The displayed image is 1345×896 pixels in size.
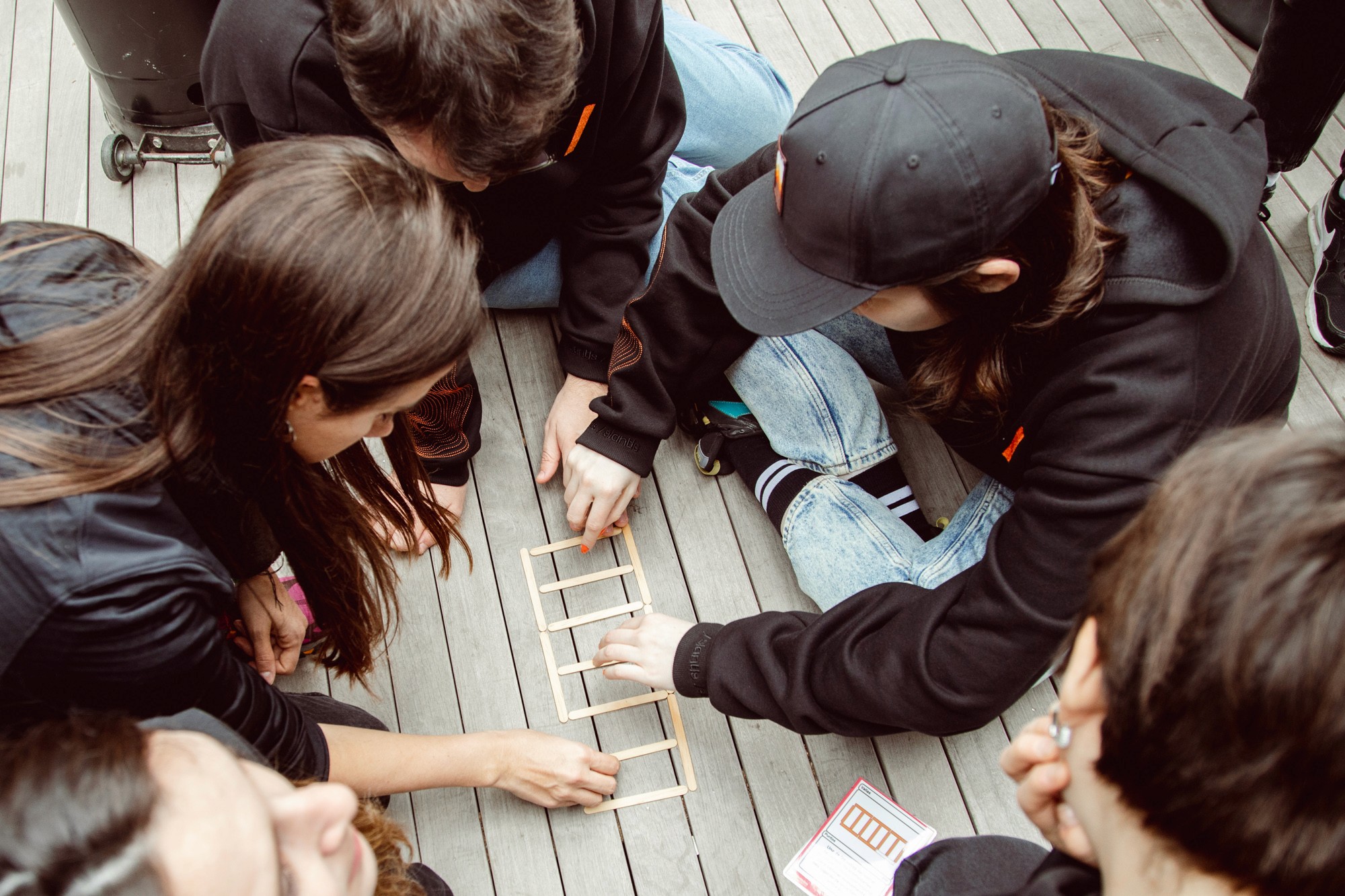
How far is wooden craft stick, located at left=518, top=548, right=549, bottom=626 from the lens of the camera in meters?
1.99

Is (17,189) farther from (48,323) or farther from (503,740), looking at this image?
(503,740)

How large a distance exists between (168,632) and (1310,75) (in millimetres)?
2608

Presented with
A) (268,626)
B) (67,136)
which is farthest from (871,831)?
(67,136)

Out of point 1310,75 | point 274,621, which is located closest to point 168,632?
point 274,621

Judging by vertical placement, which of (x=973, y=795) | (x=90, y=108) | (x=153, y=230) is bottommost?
(x=973, y=795)

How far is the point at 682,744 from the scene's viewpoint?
188 cm

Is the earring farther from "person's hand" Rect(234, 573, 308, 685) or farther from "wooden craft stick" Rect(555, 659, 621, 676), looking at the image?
"person's hand" Rect(234, 573, 308, 685)

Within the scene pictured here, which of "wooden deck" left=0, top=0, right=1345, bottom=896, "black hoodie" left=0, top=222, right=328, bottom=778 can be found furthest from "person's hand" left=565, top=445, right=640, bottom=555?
"black hoodie" left=0, top=222, right=328, bottom=778

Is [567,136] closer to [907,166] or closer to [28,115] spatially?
[907,166]

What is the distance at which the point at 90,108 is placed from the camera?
259cm

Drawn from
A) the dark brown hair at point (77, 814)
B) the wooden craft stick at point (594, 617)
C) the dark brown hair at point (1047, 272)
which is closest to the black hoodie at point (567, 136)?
the wooden craft stick at point (594, 617)

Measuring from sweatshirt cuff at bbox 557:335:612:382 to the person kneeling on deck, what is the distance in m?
0.49

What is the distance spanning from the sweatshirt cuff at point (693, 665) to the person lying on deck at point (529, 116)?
21.6 inches

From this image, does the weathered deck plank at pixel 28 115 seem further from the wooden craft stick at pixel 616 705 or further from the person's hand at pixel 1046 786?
the person's hand at pixel 1046 786
